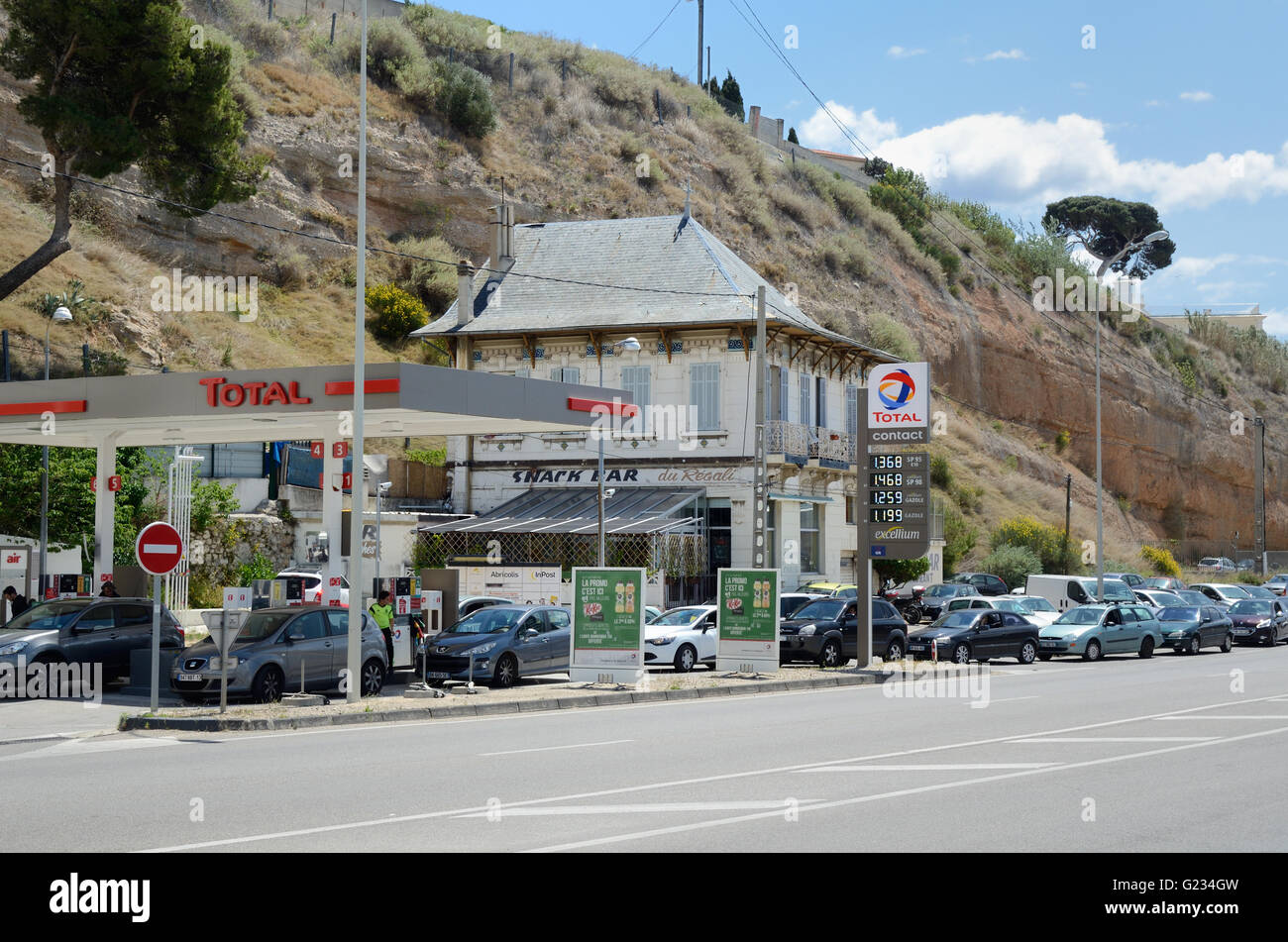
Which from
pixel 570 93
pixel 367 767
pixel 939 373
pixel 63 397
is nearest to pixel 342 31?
pixel 570 93

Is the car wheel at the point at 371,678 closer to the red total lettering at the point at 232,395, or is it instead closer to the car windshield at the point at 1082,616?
the red total lettering at the point at 232,395

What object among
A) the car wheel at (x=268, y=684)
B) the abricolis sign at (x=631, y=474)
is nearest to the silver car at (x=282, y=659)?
the car wheel at (x=268, y=684)

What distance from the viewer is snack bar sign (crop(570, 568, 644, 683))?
22.6 metres

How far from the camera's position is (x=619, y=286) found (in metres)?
43.2

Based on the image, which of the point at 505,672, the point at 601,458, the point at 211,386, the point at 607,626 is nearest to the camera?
the point at 211,386

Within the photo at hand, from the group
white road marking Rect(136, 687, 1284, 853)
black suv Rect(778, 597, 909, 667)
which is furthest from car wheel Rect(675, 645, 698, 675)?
white road marking Rect(136, 687, 1284, 853)

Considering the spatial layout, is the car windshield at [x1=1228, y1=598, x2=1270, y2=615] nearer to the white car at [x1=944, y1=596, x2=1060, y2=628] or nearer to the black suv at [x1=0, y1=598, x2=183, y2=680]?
the white car at [x1=944, y1=596, x2=1060, y2=628]

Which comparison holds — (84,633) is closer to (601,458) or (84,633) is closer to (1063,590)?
(601,458)

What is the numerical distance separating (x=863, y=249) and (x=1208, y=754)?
2515 inches

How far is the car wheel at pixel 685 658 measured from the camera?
27.6 meters

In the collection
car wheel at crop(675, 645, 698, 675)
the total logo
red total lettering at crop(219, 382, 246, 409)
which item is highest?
the total logo

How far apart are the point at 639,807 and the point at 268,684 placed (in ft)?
35.7

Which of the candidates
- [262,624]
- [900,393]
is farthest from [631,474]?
[262,624]

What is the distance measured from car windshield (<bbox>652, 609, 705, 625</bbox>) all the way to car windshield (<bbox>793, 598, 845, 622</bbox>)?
2149mm
